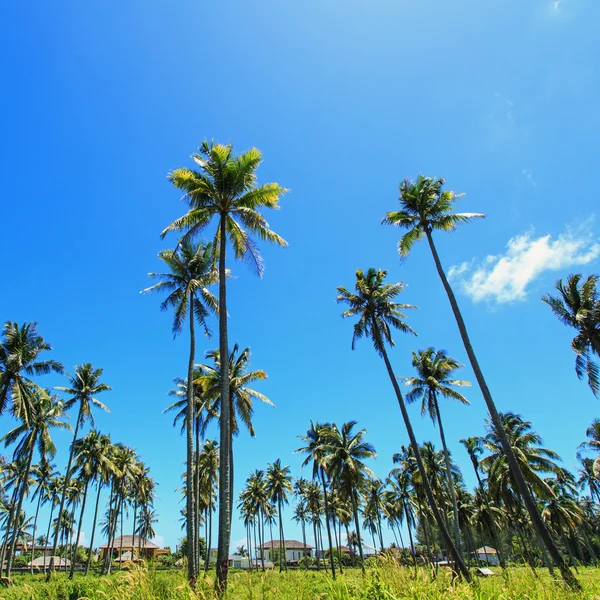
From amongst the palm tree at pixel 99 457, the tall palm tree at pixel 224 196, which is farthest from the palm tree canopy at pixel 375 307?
the palm tree at pixel 99 457

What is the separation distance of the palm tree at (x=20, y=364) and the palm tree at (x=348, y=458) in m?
21.7

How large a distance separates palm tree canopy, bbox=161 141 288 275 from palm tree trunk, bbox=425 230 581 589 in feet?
25.6

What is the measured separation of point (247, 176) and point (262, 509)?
2524 inches

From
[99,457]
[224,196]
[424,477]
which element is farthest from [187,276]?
[99,457]

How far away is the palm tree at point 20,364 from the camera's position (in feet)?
70.7

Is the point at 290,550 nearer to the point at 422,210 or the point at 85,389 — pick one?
the point at 85,389

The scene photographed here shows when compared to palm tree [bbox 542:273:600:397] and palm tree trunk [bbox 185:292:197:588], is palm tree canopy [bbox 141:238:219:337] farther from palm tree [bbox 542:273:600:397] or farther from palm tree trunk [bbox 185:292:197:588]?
palm tree [bbox 542:273:600:397]

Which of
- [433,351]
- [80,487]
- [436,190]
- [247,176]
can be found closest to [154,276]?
[247,176]

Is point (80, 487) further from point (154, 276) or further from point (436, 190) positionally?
point (436, 190)

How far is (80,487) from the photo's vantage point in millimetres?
49812

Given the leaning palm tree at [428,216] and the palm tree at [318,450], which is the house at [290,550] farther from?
the leaning palm tree at [428,216]

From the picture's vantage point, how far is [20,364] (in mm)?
22266

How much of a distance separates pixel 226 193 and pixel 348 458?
24875 millimetres

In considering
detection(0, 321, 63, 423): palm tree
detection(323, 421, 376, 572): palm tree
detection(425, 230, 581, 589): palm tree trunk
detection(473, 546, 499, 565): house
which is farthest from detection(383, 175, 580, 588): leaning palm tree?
detection(473, 546, 499, 565): house
